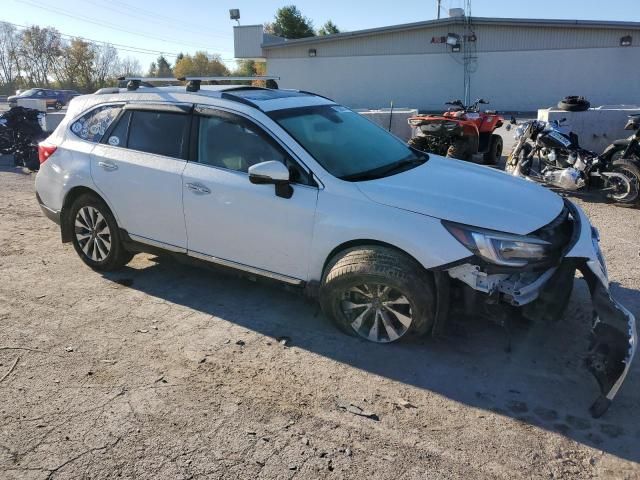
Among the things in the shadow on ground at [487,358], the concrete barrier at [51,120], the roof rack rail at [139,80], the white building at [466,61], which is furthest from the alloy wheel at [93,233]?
the white building at [466,61]

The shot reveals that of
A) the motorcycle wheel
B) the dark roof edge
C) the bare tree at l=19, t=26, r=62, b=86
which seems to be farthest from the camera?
the bare tree at l=19, t=26, r=62, b=86

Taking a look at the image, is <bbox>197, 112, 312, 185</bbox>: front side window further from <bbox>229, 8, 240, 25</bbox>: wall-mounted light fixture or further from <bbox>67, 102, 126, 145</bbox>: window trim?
<bbox>229, 8, 240, 25</bbox>: wall-mounted light fixture

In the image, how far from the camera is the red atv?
34.4 ft

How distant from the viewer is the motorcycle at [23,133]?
39.5 feet

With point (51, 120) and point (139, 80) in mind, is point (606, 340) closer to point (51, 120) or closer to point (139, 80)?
point (139, 80)

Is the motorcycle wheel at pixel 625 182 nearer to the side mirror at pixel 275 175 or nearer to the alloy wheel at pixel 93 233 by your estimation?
the side mirror at pixel 275 175

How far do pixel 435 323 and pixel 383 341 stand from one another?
436mm

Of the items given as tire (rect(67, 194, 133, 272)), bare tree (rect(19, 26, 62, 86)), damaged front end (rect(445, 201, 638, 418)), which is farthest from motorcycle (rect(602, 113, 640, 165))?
bare tree (rect(19, 26, 62, 86))

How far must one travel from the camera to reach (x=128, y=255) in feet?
17.3

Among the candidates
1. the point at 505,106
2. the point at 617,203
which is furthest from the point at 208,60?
the point at 617,203

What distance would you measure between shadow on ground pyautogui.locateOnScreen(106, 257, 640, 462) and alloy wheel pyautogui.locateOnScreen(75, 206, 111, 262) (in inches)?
22.7

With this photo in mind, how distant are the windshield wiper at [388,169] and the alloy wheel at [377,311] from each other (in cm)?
80

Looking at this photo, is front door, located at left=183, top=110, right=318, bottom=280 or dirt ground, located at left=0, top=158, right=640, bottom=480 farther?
front door, located at left=183, top=110, right=318, bottom=280

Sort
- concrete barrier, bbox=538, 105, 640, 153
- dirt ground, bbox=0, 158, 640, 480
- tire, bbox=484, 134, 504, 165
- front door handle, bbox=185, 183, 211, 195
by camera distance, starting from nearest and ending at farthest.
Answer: dirt ground, bbox=0, 158, 640, 480 < front door handle, bbox=185, 183, 211, 195 < concrete barrier, bbox=538, 105, 640, 153 < tire, bbox=484, 134, 504, 165
